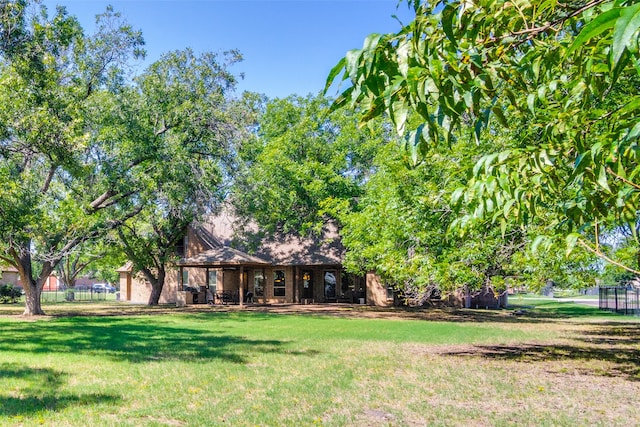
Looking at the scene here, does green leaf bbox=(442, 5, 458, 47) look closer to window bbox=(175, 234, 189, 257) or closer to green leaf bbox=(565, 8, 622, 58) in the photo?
green leaf bbox=(565, 8, 622, 58)

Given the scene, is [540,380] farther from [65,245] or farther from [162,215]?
[162,215]

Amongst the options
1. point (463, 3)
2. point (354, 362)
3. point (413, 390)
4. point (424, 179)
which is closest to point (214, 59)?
point (424, 179)

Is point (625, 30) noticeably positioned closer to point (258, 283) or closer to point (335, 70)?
point (335, 70)

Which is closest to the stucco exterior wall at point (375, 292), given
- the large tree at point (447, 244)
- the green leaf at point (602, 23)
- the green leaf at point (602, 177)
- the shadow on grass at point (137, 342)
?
the shadow on grass at point (137, 342)

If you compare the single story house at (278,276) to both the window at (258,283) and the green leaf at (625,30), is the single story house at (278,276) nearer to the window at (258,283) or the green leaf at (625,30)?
the window at (258,283)

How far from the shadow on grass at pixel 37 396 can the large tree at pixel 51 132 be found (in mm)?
→ 7884

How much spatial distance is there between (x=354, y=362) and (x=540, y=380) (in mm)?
3625

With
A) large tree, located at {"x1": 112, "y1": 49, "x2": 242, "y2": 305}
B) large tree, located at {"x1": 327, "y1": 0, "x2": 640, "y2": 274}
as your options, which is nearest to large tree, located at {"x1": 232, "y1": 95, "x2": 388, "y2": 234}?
large tree, located at {"x1": 112, "y1": 49, "x2": 242, "y2": 305}

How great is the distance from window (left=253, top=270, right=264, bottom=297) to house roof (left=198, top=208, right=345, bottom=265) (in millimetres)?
1600

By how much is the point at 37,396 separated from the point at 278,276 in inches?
1061

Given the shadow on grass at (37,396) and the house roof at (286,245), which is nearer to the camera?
the shadow on grass at (37,396)

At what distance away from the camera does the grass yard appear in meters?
6.90

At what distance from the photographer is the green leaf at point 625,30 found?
1387 millimetres

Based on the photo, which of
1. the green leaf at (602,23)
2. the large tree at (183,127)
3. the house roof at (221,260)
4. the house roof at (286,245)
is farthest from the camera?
the house roof at (286,245)
